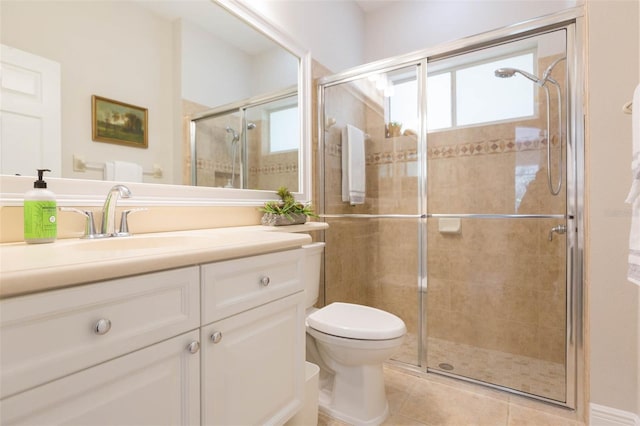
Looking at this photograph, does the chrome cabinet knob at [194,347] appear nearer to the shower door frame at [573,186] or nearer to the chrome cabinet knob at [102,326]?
the chrome cabinet knob at [102,326]

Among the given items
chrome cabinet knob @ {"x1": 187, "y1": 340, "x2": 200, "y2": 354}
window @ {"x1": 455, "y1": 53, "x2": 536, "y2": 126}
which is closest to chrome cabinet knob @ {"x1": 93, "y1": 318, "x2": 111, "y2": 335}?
chrome cabinet knob @ {"x1": 187, "y1": 340, "x2": 200, "y2": 354}

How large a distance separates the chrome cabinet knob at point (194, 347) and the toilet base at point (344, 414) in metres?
1.04

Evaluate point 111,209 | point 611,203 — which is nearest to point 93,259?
point 111,209

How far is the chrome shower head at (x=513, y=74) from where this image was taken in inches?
77.0

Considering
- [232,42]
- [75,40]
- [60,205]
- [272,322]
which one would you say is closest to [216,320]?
[272,322]

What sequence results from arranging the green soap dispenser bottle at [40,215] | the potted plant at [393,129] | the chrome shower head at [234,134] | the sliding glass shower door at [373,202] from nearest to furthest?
the green soap dispenser bottle at [40,215], the chrome shower head at [234,134], the sliding glass shower door at [373,202], the potted plant at [393,129]

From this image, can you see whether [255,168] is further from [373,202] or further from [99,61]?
[373,202]

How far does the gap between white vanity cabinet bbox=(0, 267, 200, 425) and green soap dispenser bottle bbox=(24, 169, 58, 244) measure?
473mm

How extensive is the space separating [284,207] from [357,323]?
71cm

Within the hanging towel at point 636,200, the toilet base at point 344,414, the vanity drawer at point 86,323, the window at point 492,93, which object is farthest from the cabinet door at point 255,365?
the window at point 492,93

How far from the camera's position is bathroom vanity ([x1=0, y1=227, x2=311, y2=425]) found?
52 centimetres

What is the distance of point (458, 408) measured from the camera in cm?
158

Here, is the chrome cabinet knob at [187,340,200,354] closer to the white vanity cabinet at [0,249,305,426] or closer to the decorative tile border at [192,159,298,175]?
the white vanity cabinet at [0,249,305,426]

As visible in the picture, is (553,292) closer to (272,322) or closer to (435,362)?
(435,362)
